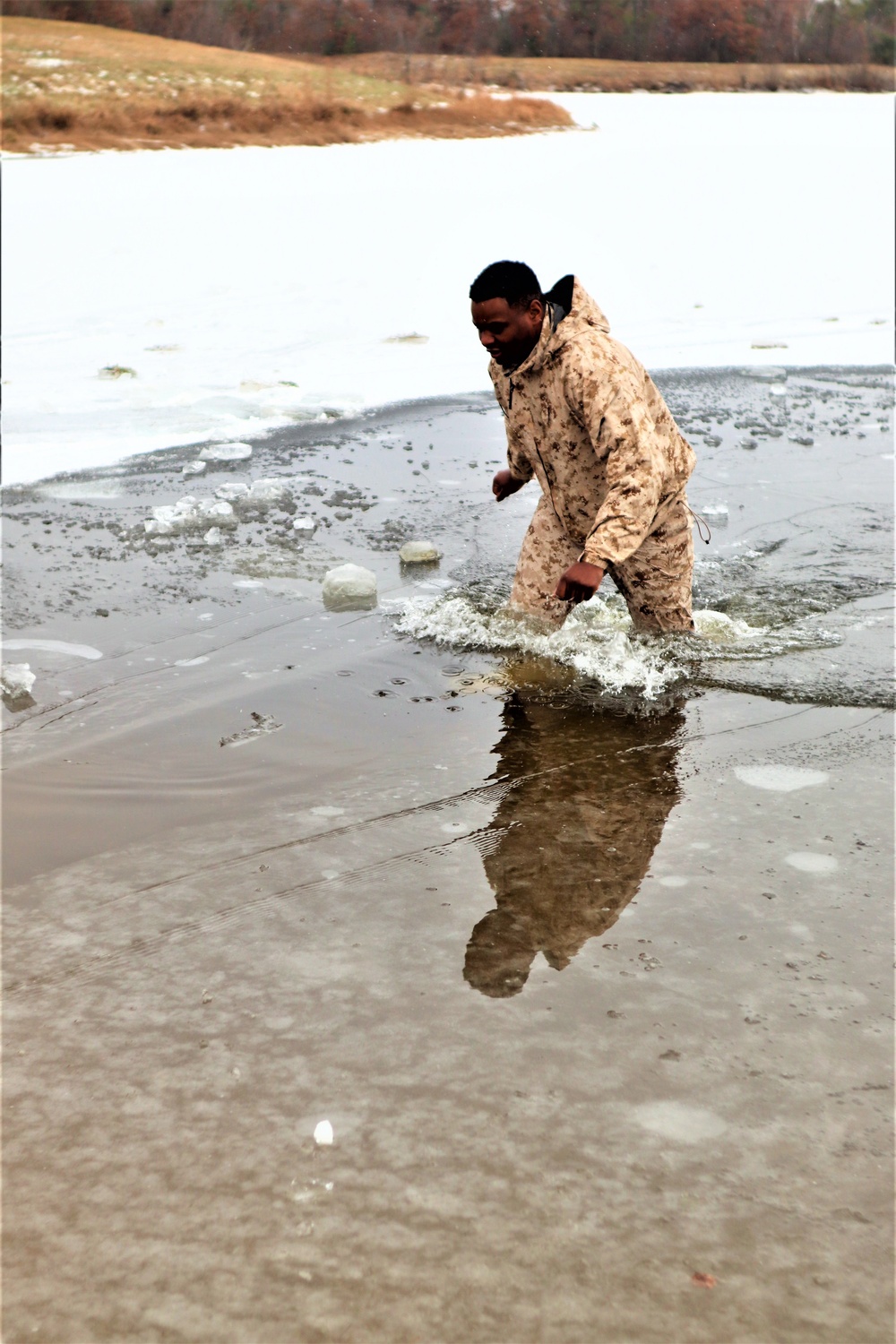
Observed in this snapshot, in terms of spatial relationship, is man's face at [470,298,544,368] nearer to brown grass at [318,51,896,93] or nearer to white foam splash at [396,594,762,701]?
white foam splash at [396,594,762,701]

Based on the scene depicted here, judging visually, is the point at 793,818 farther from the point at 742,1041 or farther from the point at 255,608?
the point at 255,608

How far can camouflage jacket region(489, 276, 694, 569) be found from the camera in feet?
11.6

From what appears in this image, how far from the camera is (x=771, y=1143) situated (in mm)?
1893

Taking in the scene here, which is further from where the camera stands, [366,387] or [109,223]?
[109,223]

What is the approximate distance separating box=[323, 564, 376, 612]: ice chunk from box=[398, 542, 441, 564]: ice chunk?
462 millimetres

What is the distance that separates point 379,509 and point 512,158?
50.0 ft

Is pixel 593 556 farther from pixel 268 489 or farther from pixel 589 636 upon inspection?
pixel 268 489

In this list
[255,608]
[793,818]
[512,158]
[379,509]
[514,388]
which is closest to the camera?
[793,818]

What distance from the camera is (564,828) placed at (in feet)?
9.61

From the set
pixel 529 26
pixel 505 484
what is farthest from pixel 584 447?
pixel 529 26

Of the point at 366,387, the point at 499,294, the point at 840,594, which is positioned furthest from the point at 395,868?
the point at 366,387

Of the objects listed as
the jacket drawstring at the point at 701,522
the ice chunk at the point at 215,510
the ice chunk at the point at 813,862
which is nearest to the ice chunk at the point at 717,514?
the jacket drawstring at the point at 701,522

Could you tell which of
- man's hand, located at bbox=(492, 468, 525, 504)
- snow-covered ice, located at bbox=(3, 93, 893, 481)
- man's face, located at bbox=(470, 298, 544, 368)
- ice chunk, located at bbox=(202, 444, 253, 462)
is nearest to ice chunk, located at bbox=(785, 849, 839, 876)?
man's face, located at bbox=(470, 298, 544, 368)

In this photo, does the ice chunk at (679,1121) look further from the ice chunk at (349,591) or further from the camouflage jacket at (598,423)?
the ice chunk at (349,591)
